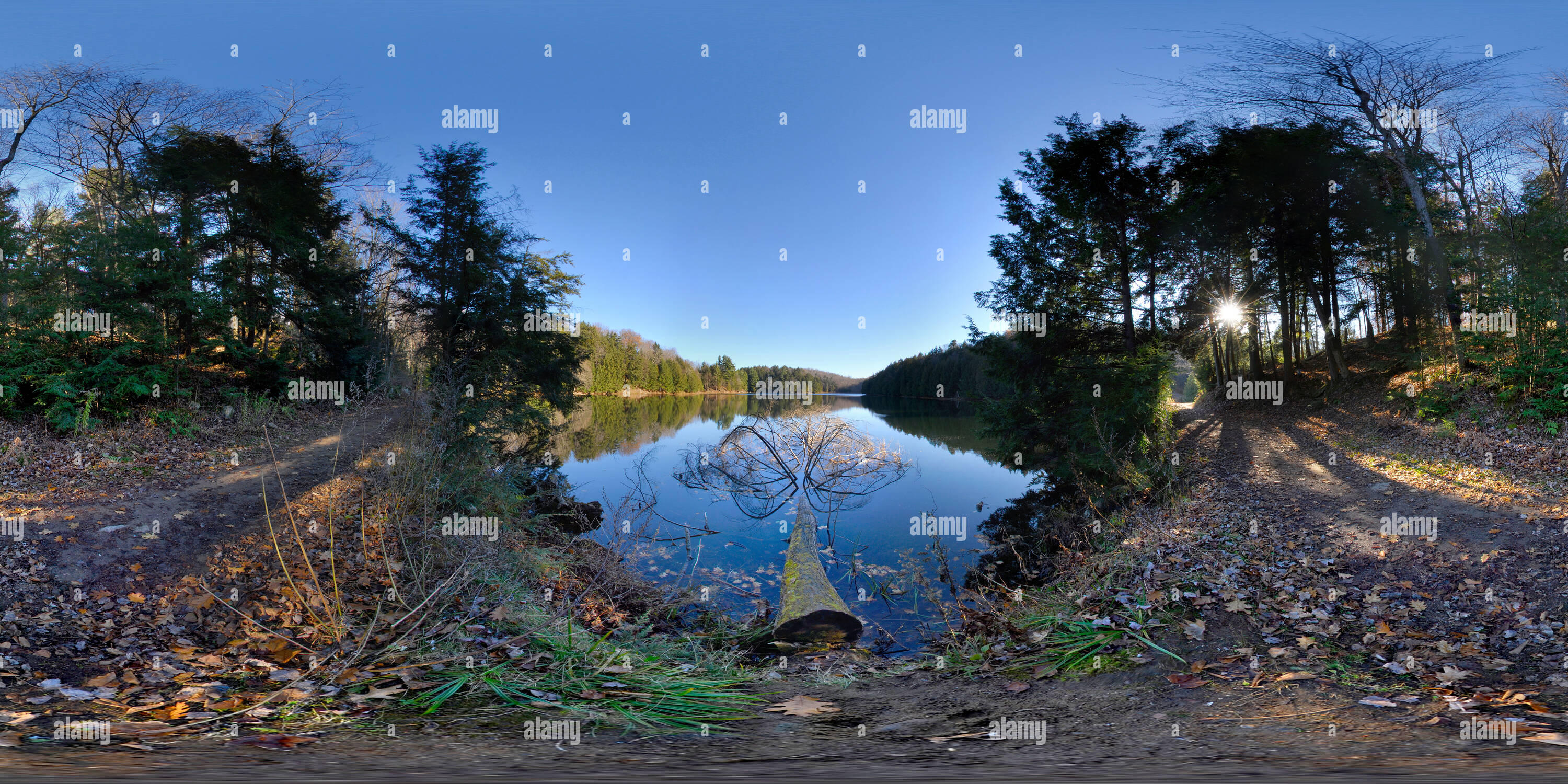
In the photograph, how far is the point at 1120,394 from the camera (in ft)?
42.6

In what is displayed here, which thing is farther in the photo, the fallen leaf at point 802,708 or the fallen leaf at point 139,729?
the fallen leaf at point 802,708

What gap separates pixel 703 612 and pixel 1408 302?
17233 millimetres

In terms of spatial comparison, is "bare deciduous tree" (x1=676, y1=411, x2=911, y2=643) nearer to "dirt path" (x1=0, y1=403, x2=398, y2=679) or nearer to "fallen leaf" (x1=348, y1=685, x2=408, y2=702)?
"dirt path" (x1=0, y1=403, x2=398, y2=679)

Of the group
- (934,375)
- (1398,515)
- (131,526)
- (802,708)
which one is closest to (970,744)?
(802,708)

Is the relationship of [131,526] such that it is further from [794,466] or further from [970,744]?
[794,466]

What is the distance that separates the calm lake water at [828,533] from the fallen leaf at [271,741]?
5360mm

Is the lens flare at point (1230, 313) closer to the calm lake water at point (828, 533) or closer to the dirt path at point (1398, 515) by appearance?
the dirt path at point (1398, 515)

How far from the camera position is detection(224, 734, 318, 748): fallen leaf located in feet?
9.40

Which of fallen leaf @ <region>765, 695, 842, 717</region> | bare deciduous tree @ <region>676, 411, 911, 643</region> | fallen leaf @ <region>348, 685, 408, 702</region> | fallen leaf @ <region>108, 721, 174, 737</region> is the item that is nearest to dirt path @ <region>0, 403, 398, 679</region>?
fallen leaf @ <region>108, 721, 174, 737</region>

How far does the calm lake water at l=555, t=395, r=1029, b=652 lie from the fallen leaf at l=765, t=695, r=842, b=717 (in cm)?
321

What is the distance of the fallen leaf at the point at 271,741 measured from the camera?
9.40ft

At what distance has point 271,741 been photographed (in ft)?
9.54

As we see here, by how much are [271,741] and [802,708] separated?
280 centimetres

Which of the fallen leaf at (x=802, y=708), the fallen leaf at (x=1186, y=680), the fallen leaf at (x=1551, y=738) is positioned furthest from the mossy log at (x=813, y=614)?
the fallen leaf at (x=1551, y=738)
